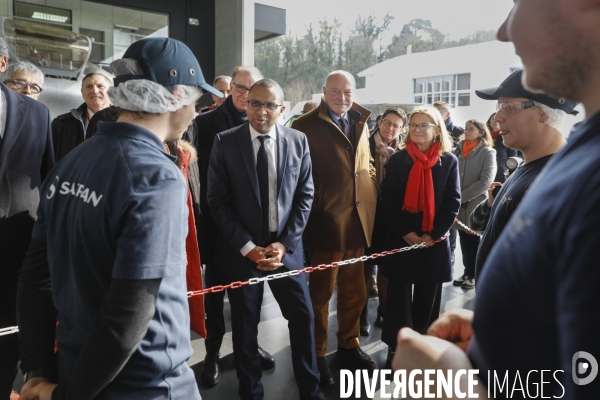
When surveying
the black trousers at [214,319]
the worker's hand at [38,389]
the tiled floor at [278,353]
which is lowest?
the tiled floor at [278,353]

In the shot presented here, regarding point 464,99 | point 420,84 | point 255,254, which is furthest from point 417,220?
point 420,84

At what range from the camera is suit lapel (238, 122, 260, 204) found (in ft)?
10.5

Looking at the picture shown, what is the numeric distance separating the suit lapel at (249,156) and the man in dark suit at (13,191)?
47.7 inches

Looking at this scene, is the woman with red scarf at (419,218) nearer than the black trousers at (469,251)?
Yes

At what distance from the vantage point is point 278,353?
4.00 m

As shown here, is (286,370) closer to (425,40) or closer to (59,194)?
(59,194)

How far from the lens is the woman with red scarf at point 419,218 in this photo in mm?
3764

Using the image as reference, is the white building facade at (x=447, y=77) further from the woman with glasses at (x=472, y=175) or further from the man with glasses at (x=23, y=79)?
the man with glasses at (x=23, y=79)

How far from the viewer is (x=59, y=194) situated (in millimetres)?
1474

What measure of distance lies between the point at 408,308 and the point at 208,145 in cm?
214

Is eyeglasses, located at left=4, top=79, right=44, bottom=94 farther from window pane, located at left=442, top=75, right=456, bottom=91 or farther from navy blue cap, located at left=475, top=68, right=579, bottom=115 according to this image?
window pane, located at left=442, top=75, right=456, bottom=91

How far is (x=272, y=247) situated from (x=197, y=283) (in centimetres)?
62

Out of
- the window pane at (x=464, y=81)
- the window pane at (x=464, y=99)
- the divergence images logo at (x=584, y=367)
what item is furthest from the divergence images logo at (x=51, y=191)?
the window pane at (x=464, y=99)

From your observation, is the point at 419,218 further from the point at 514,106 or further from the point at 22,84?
the point at 22,84
